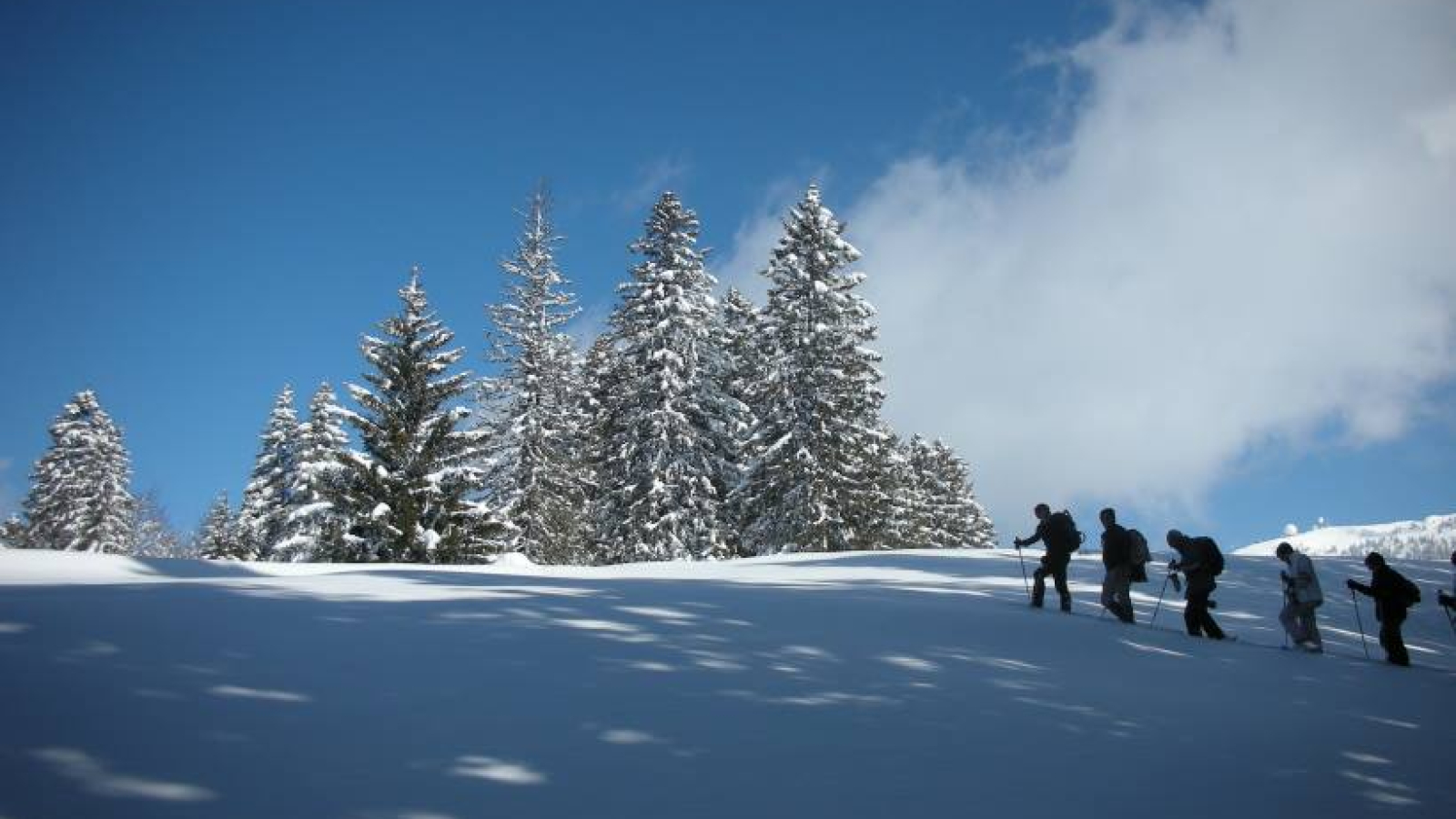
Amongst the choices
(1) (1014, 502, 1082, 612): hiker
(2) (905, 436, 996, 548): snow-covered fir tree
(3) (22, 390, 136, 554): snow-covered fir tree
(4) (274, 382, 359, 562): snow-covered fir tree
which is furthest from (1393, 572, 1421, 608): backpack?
(3) (22, 390, 136, 554): snow-covered fir tree

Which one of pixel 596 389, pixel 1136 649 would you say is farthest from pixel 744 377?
pixel 1136 649

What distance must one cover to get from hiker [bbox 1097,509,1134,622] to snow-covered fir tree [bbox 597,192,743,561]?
20.9 m

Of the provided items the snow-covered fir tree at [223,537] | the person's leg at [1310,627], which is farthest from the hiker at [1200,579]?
the snow-covered fir tree at [223,537]

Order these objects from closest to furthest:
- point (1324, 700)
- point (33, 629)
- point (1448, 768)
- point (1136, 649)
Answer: point (1448, 768), point (33, 629), point (1324, 700), point (1136, 649)

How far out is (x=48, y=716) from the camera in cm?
463

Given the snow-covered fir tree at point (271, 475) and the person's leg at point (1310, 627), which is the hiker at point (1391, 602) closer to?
the person's leg at point (1310, 627)

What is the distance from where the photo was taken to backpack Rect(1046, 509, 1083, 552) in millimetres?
12750

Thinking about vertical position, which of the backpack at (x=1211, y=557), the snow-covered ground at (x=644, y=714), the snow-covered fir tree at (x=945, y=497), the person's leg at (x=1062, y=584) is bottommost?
the snow-covered ground at (x=644, y=714)

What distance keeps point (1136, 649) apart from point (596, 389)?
37.6 m

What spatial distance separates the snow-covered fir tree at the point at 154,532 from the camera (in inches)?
3125

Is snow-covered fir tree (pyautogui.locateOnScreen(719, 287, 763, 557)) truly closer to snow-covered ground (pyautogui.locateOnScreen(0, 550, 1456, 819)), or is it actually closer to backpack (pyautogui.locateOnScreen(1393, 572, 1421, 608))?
backpack (pyautogui.locateOnScreen(1393, 572, 1421, 608))

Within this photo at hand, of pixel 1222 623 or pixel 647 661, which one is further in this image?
pixel 1222 623

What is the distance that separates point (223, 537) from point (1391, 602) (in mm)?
59419

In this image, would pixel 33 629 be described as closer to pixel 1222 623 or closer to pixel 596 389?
pixel 1222 623
